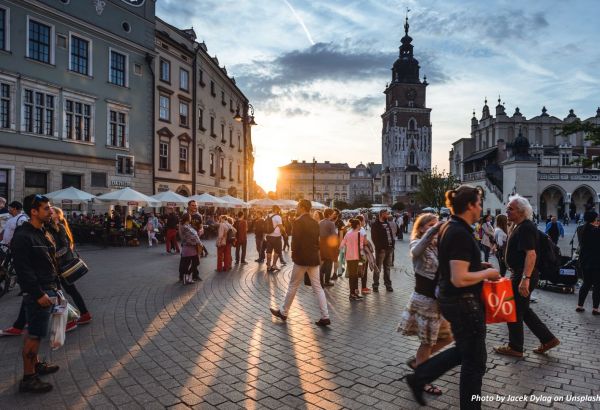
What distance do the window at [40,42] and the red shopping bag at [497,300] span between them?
87.4 ft

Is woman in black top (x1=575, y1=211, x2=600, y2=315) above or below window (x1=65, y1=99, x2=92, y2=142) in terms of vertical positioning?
below

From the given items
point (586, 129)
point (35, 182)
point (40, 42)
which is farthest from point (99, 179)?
point (586, 129)

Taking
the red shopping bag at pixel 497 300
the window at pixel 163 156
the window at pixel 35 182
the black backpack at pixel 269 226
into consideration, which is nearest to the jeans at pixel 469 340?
the red shopping bag at pixel 497 300

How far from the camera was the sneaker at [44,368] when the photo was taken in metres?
4.78

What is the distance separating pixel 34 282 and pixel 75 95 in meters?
24.7

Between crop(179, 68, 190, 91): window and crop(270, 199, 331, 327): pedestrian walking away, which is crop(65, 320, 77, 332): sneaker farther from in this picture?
crop(179, 68, 190, 91): window

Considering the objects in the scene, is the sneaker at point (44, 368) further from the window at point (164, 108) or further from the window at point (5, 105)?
the window at point (164, 108)

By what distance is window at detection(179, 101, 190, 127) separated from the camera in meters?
34.9

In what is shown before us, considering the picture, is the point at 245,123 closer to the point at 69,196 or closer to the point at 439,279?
the point at 69,196

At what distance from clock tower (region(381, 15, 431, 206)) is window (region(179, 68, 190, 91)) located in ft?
257

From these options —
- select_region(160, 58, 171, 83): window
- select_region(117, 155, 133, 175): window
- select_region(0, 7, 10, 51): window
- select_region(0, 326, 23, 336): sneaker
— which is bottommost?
select_region(0, 326, 23, 336): sneaker

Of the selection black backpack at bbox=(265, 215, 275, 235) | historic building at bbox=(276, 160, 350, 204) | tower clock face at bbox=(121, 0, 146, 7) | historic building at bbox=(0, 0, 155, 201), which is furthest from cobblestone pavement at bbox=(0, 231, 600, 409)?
historic building at bbox=(276, 160, 350, 204)

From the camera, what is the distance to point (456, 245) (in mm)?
3574

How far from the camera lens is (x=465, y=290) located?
3.60 m
